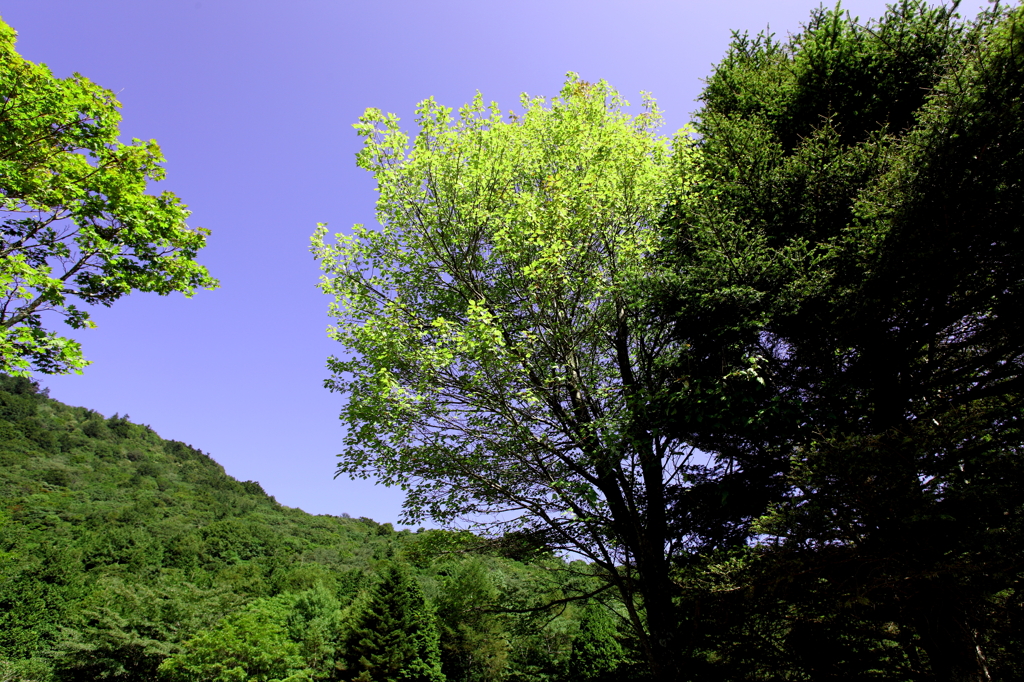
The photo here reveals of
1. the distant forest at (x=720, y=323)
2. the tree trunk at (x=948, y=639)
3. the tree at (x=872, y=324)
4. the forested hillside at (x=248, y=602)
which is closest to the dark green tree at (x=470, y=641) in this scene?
the forested hillside at (x=248, y=602)

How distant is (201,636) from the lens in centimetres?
2403

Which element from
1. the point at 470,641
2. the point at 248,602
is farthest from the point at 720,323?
the point at 248,602

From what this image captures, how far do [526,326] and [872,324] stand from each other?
16.1 ft

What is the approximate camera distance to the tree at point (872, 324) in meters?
5.16

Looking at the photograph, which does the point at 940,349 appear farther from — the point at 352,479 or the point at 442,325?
the point at 352,479

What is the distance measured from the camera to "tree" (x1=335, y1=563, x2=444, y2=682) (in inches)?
1020

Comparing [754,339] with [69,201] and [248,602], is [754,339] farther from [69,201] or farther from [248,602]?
[248,602]

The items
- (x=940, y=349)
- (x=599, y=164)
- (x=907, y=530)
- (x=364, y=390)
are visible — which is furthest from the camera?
(x=599, y=164)

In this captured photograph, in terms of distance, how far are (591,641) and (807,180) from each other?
2607 centimetres

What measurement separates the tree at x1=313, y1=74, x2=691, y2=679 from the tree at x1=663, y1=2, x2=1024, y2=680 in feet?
2.69

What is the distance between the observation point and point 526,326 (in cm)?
847

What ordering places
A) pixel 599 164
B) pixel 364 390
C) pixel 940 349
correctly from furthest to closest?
pixel 599 164 < pixel 364 390 < pixel 940 349

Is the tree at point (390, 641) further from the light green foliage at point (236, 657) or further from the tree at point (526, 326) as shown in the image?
the tree at point (526, 326)

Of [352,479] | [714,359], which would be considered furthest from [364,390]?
[714,359]
